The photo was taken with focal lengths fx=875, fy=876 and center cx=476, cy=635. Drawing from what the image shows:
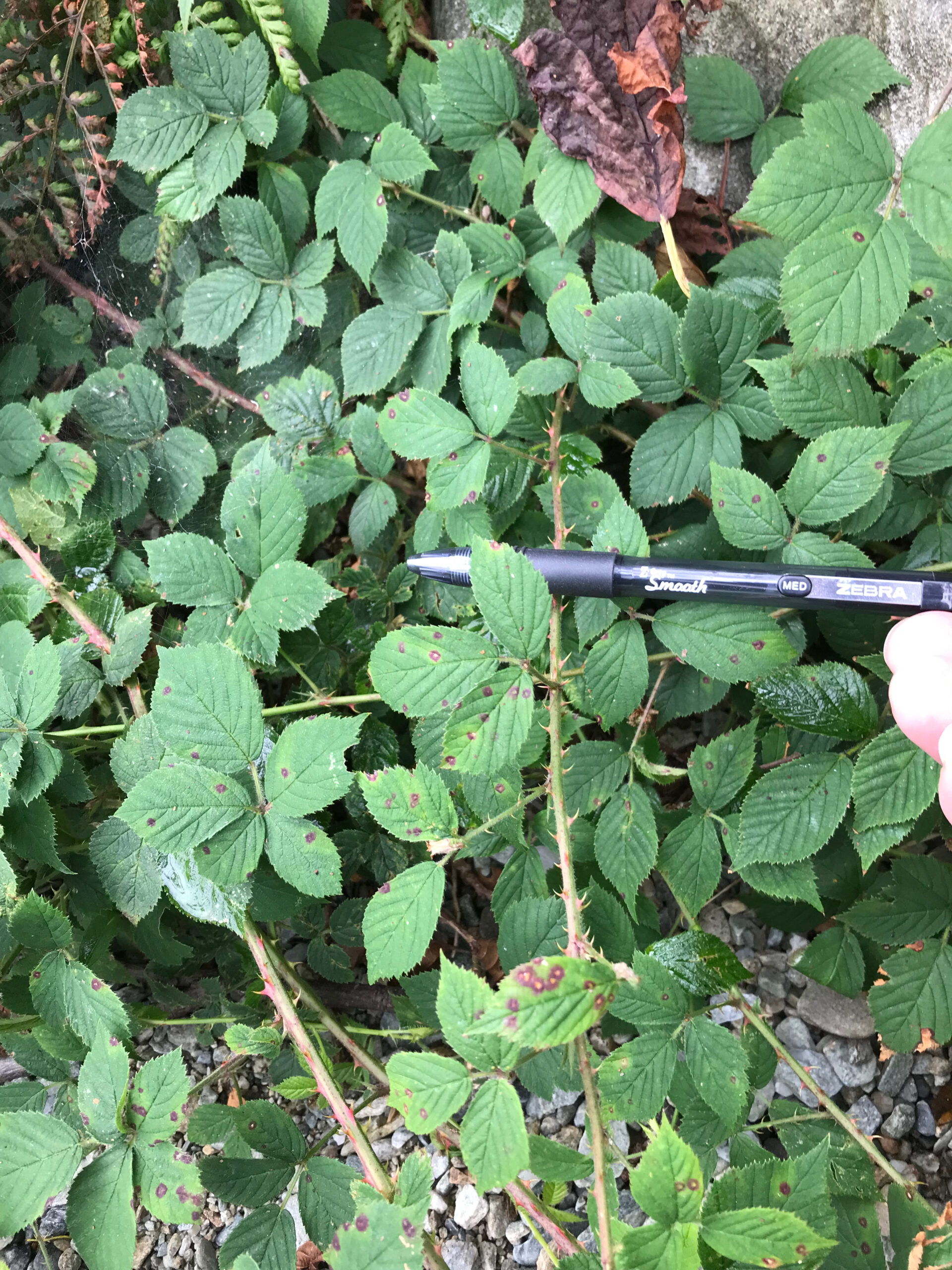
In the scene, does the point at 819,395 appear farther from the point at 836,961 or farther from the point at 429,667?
the point at 836,961

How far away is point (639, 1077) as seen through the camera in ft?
3.11

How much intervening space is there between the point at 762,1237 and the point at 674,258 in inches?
44.0

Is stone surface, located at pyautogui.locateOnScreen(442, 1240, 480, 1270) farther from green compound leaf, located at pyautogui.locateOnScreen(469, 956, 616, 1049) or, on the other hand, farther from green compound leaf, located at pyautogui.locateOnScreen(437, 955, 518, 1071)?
green compound leaf, located at pyautogui.locateOnScreen(469, 956, 616, 1049)

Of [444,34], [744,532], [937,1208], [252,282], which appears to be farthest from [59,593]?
[937,1208]

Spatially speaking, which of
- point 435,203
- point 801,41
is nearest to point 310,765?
point 435,203

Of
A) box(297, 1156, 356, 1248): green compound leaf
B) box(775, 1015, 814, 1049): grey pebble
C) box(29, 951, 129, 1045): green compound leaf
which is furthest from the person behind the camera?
box(775, 1015, 814, 1049): grey pebble

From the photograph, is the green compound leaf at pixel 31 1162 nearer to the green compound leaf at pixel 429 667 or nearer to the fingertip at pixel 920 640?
the green compound leaf at pixel 429 667

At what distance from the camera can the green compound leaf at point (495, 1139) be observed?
0.71 meters

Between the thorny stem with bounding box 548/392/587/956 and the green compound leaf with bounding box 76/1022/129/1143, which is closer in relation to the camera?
the thorny stem with bounding box 548/392/587/956

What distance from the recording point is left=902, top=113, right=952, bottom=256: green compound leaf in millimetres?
869

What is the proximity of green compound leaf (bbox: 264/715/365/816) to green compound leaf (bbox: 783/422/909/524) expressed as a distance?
572mm

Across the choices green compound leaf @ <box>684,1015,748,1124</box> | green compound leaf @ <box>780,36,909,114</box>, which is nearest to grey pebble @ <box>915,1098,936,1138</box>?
green compound leaf @ <box>684,1015,748,1124</box>

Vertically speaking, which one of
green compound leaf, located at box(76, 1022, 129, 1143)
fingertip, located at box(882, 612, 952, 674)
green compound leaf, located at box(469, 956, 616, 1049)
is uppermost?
fingertip, located at box(882, 612, 952, 674)

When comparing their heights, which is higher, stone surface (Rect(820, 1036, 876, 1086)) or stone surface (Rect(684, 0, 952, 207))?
stone surface (Rect(684, 0, 952, 207))
